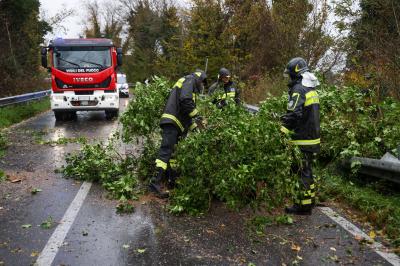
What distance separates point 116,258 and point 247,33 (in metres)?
21.1

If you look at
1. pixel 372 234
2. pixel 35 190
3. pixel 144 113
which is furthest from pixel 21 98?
pixel 372 234

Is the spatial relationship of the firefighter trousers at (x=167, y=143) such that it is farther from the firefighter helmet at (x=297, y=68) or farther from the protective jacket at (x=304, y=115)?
the firefighter helmet at (x=297, y=68)

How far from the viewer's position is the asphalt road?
4473mm

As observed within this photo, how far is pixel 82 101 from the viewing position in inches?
616

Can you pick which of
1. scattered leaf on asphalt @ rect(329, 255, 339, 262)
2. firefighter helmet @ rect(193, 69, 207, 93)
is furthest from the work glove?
scattered leaf on asphalt @ rect(329, 255, 339, 262)

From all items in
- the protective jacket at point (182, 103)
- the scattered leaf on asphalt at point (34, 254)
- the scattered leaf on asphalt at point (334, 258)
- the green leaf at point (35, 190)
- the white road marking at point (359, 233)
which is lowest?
the white road marking at point (359, 233)

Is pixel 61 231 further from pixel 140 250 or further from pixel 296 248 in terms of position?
pixel 296 248

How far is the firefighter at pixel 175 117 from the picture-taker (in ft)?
22.2

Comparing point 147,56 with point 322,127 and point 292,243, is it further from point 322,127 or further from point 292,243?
point 292,243

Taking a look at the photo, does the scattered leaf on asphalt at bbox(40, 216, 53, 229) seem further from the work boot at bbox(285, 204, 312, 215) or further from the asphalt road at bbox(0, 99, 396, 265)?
the work boot at bbox(285, 204, 312, 215)

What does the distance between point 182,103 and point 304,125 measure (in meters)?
1.83

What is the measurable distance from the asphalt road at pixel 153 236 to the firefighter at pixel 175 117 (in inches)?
17.0

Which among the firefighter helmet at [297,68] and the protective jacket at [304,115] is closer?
the protective jacket at [304,115]

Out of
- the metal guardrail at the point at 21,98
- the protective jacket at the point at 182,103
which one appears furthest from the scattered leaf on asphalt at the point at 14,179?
the metal guardrail at the point at 21,98
